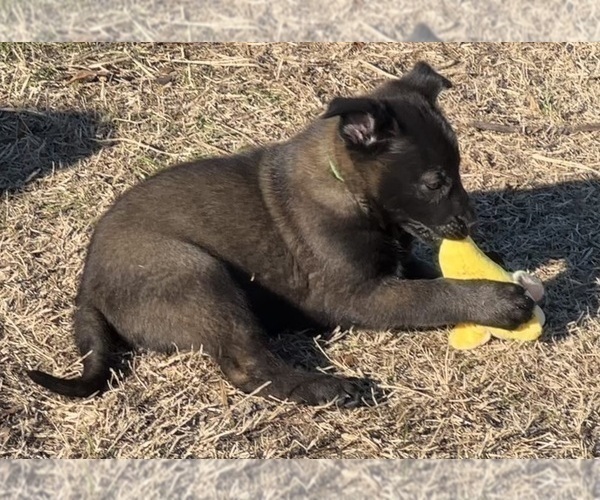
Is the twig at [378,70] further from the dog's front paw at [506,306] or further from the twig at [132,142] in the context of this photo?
the dog's front paw at [506,306]

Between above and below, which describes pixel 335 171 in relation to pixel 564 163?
above

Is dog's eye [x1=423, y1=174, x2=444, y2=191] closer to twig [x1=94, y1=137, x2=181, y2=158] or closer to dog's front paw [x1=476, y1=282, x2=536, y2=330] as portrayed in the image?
dog's front paw [x1=476, y1=282, x2=536, y2=330]

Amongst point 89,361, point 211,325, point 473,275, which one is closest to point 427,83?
point 473,275

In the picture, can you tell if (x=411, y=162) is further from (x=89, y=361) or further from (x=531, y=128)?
(x=531, y=128)

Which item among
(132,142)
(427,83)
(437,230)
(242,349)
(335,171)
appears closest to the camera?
(242,349)

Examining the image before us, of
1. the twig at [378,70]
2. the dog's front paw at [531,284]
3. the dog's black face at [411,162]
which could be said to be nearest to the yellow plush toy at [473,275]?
the dog's front paw at [531,284]

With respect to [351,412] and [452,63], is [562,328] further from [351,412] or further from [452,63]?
[452,63]

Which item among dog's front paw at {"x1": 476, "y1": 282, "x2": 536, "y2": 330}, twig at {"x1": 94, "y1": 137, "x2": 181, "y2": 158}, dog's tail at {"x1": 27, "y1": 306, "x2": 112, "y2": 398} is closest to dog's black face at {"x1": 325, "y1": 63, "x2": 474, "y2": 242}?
dog's front paw at {"x1": 476, "y1": 282, "x2": 536, "y2": 330}
